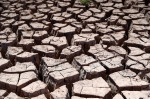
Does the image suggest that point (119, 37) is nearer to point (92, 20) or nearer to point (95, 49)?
point (95, 49)

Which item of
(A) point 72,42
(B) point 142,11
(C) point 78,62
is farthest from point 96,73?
(B) point 142,11

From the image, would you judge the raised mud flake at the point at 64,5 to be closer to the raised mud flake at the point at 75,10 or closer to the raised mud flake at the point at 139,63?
the raised mud flake at the point at 75,10

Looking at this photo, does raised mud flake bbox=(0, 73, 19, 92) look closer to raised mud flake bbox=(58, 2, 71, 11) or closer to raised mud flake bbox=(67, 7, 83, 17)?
raised mud flake bbox=(67, 7, 83, 17)

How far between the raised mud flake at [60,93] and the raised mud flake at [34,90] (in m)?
0.11

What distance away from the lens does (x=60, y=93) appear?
7.55 feet

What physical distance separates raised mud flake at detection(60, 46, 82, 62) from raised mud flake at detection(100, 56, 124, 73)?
0.42 metres

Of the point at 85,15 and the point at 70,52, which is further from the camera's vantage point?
the point at 85,15

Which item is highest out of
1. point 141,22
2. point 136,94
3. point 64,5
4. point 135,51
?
point 64,5

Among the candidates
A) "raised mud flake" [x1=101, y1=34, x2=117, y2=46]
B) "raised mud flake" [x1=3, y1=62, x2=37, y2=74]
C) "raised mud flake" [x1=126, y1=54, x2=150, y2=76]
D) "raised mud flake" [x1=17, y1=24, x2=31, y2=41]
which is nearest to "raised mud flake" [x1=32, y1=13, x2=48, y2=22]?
"raised mud flake" [x1=17, y1=24, x2=31, y2=41]

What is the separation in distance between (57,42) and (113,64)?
926 mm

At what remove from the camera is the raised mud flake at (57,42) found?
3.12 meters

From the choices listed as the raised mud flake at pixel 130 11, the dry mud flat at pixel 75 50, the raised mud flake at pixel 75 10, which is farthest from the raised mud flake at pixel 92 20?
the raised mud flake at pixel 130 11

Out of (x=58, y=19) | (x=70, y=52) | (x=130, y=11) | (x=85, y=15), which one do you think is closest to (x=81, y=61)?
(x=70, y=52)

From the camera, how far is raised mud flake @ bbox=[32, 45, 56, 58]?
2.95 meters
